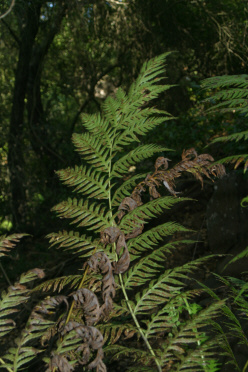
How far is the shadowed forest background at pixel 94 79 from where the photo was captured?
5.80 m

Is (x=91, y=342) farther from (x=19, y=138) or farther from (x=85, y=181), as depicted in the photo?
(x=19, y=138)

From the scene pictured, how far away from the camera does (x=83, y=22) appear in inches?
241

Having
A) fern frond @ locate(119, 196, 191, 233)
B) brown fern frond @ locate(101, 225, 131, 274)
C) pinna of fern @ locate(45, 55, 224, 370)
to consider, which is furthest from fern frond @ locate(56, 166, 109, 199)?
brown fern frond @ locate(101, 225, 131, 274)

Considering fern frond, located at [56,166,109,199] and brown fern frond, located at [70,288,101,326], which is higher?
fern frond, located at [56,166,109,199]

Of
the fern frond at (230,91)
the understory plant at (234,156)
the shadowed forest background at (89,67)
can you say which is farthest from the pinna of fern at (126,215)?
the shadowed forest background at (89,67)

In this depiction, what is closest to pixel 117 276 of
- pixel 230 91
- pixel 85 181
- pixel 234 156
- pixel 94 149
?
pixel 85 181

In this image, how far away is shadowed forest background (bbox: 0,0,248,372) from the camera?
5.80 metres

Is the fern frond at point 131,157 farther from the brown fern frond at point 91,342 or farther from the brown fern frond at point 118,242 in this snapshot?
the brown fern frond at point 91,342

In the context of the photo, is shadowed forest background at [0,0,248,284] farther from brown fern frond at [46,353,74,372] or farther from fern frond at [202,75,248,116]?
brown fern frond at [46,353,74,372]

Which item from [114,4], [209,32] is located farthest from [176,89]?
[114,4]

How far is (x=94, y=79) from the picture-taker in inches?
309

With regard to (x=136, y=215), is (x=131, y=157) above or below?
above

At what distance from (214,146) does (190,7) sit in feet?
9.52

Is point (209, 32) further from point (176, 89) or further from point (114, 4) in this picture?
point (114, 4)
